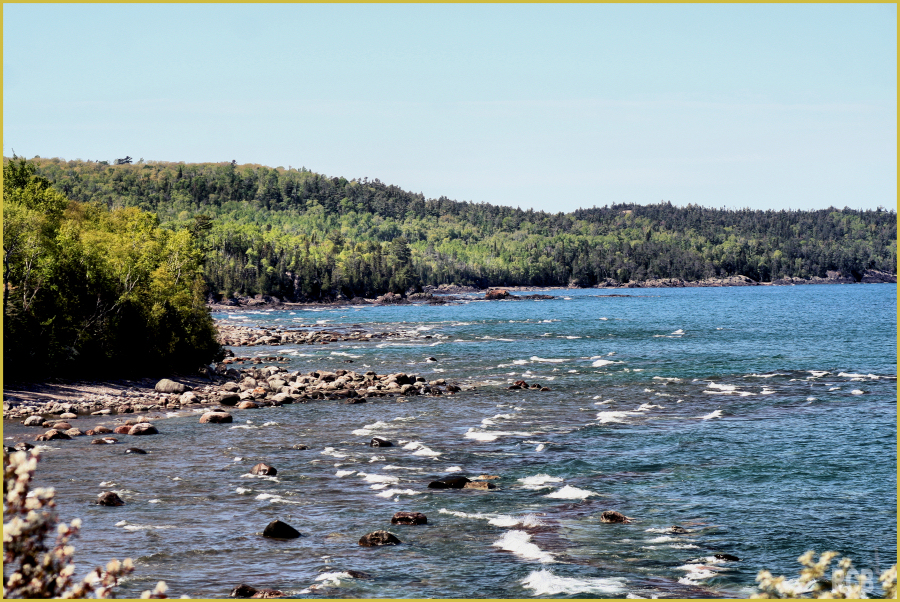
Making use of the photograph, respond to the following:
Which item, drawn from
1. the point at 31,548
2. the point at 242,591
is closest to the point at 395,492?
the point at 242,591

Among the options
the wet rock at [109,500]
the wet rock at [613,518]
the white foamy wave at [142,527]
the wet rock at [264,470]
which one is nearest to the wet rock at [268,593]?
the white foamy wave at [142,527]

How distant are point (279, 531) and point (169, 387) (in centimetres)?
3291

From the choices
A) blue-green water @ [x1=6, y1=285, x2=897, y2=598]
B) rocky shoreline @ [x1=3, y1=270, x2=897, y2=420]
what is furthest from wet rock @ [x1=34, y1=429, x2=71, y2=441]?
rocky shoreline @ [x1=3, y1=270, x2=897, y2=420]

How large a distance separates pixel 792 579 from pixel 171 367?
165 feet

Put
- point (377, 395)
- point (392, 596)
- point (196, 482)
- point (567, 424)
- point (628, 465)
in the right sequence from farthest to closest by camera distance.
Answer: point (377, 395), point (567, 424), point (628, 465), point (196, 482), point (392, 596)

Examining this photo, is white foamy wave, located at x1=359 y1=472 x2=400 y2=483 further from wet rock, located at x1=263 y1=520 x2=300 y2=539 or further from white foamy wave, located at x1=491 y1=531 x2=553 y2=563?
white foamy wave, located at x1=491 y1=531 x2=553 y2=563

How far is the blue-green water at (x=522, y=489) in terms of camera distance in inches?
840

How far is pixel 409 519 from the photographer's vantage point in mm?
25391

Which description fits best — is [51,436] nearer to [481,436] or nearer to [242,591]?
[481,436]

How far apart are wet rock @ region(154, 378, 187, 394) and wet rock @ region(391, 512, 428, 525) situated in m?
32.4

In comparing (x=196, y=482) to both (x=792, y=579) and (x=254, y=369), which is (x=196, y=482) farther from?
(x=254, y=369)

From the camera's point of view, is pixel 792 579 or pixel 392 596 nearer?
pixel 392 596

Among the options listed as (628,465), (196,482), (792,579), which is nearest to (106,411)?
(196,482)

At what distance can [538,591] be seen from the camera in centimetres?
1997
